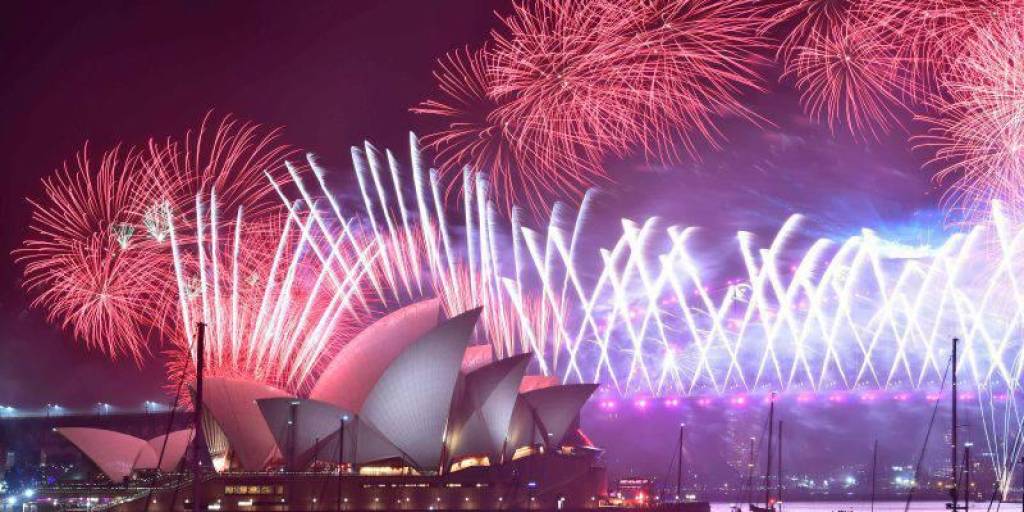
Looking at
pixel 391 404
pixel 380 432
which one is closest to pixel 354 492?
pixel 380 432

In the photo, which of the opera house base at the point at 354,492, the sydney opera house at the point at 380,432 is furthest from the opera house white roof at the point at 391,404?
the opera house base at the point at 354,492

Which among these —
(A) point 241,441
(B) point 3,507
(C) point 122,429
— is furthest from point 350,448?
(C) point 122,429

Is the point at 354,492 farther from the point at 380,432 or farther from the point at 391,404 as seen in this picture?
the point at 391,404

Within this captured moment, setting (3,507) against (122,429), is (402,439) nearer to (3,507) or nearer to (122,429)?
(3,507)

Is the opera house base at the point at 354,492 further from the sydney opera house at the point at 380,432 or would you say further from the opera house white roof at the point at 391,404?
the opera house white roof at the point at 391,404

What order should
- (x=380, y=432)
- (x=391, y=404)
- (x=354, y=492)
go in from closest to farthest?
(x=354, y=492)
(x=391, y=404)
(x=380, y=432)
